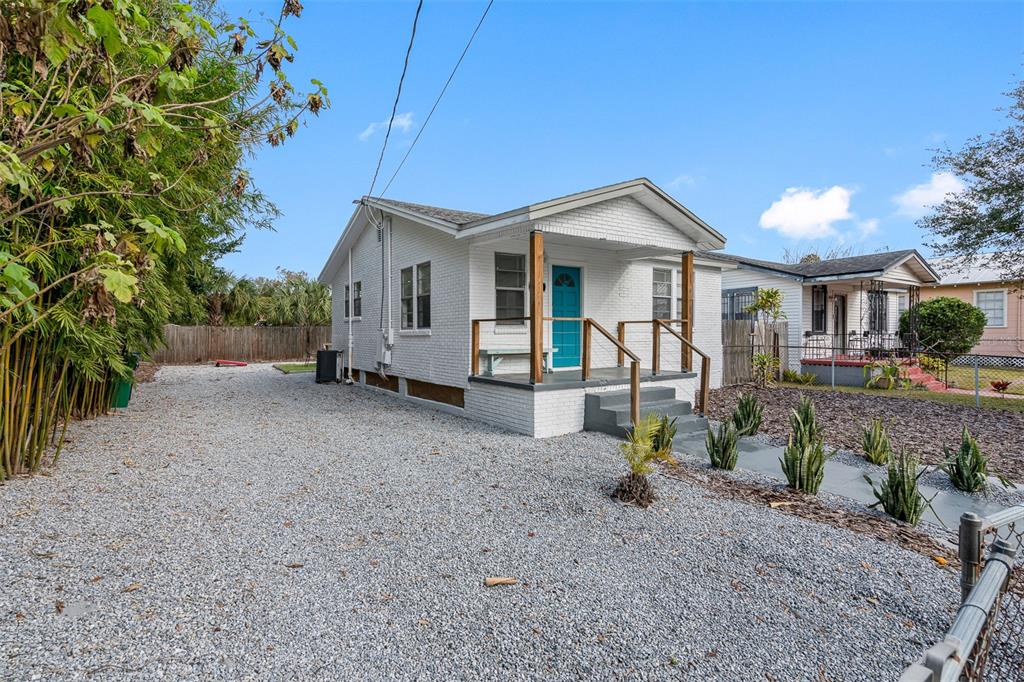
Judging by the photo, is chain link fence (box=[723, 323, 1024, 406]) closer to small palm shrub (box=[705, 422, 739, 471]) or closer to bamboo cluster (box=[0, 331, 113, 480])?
small palm shrub (box=[705, 422, 739, 471])

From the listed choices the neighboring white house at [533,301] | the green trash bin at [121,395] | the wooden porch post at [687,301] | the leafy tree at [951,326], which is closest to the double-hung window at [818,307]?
the leafy tree at [951,326]

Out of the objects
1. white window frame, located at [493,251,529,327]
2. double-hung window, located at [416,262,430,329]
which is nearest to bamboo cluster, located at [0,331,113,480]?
double-hung window, located at [416,262,430,329]

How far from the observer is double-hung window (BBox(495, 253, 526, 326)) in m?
8.97

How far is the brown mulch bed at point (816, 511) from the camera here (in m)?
3.65

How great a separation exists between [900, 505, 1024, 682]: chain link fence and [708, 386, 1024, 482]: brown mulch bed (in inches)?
147

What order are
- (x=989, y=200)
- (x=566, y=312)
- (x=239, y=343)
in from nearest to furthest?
(x=566, y=312) → (x=989, y=200) → (x=239, y=343)

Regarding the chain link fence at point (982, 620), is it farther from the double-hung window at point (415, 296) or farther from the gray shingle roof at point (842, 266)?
the gray shingle roof at point (842, 266)

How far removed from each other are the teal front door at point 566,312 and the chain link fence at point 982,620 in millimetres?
7037

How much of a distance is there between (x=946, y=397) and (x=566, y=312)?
344 inches

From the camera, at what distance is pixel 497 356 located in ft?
28.3

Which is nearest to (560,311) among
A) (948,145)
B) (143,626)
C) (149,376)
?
(143,626)

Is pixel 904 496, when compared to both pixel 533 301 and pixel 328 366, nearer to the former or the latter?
pixel 533 301

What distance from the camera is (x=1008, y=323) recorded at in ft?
64.3

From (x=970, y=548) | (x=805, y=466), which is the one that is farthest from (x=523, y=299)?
(x=970, y=548)
